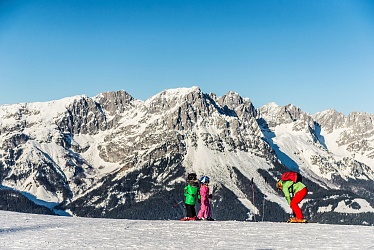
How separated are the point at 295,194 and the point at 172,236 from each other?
1074cm

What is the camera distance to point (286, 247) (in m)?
18.3

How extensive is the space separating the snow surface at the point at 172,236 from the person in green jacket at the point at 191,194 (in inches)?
244

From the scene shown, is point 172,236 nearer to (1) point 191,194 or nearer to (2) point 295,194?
(2) point 295,194

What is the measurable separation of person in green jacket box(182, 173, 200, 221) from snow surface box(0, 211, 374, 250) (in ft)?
20.3

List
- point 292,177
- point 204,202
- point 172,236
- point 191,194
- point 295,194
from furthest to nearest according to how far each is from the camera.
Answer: point 191,194
point 204,202
point 292,177
point 295,194
point 172,236

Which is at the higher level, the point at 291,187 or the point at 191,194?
the point at 291,187

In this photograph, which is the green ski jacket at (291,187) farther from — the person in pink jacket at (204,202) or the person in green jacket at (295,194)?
the person in pink jacket at (204,202)

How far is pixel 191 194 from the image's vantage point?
32.0 meters

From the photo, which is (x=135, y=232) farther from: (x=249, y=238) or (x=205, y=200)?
(x=205, y=200)

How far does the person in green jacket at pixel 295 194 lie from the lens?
2909 cm

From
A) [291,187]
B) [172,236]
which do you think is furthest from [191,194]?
[172,236]

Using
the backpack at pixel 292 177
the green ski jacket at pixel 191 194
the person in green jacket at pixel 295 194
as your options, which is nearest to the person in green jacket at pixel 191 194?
the green ski jacket at pixel 191 194

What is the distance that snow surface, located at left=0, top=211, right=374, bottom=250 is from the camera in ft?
60.3

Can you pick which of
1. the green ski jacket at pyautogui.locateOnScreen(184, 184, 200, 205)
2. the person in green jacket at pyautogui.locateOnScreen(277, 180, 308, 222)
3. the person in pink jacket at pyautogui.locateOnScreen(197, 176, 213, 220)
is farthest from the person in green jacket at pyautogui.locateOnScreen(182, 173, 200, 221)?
the person in green jacket at pyautogui.locateOnScreen(277, 180, 308, 222)
